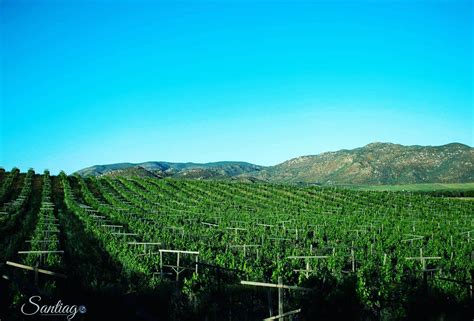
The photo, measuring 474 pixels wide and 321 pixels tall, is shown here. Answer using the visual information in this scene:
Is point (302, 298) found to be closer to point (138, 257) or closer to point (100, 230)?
point (138, 257)

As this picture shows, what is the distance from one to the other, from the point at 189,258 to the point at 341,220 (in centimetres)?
2719

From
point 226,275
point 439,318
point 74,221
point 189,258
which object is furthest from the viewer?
point 74,221

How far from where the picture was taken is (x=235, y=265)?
21094mm

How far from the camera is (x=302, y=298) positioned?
1445 centimetres

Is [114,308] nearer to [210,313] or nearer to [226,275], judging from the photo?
[210,313]

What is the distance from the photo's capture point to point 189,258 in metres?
23.8

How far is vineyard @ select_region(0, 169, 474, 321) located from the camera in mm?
14789

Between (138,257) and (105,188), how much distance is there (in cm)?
5847

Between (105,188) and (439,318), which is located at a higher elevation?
(105,188)

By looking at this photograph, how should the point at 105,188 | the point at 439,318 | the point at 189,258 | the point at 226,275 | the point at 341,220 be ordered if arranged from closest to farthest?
the point at 439,318 < the point at 226,275 < the point at 189,258 < the point at 341,220 < the point at 105,188

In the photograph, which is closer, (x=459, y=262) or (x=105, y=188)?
(x=459, y=262)

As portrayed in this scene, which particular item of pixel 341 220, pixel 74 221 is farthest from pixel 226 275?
pixel 341 220

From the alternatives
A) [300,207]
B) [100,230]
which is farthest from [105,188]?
[100,230]

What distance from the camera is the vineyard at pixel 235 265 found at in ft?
48.5
